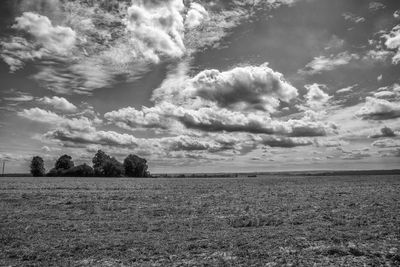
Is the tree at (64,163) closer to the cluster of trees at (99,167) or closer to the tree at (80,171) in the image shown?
the cluster of trees at (99,167)

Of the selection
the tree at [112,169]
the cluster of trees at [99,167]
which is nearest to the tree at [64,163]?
the cluster of trees at [99,167]

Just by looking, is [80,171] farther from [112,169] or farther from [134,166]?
[134,166]

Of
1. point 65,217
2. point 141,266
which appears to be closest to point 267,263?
point 141,266

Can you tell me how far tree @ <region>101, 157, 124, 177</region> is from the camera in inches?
Answer: 5778

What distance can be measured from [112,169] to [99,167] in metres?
7.45

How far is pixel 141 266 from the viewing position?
10141 millimetres

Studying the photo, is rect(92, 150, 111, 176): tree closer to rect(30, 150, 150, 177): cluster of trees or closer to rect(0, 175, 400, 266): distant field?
rect(30, 150, 150, 177): cluster of trees

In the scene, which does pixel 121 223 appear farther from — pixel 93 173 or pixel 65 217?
pixel 93 173

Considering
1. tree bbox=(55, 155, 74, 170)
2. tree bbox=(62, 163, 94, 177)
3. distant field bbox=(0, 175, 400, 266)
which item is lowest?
distant field bbox=(0, 175, 400, 266)

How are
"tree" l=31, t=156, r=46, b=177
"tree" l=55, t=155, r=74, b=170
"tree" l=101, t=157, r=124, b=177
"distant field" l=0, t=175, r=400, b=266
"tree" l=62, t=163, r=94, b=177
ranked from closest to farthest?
"distant field" l=0, t=175, r=400, b=266, "tree" l=62, t=163, r=94, b=177, "tree" l=101, t=157, r=124, b=177, "tree" l=31, t=156, r=46, b=177, "tree" l=55, t=155, r=74, b=170

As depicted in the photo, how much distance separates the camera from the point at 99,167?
149500 mm

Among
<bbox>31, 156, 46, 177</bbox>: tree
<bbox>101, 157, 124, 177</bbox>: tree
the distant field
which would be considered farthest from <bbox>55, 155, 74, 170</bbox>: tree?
the distant field

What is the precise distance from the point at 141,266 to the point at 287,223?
32.7 feet

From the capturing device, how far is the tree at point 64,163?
155 metres
